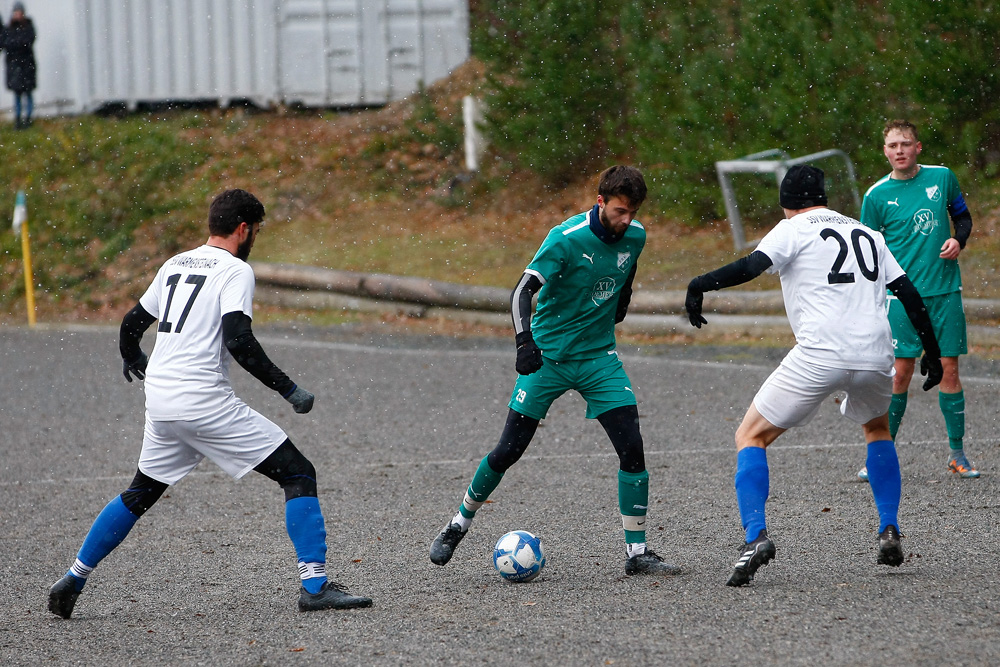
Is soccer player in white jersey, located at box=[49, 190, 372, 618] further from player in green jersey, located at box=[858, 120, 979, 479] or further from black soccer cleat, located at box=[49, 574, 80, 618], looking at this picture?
player in green jersey, located at box=[858, 120, 979, 479]

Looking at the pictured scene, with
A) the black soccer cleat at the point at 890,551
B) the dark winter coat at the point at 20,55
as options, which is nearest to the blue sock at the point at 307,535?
the black soccer cleat at the point at 890,551

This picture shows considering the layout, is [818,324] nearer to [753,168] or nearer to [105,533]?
[105,533]

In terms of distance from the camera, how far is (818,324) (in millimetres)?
4887

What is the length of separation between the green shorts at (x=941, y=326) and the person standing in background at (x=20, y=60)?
834 inches

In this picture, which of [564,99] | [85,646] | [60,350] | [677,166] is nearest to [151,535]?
[85,646]

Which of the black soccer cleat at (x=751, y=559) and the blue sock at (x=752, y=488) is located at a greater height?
the blue sock at (x=752, y=488)

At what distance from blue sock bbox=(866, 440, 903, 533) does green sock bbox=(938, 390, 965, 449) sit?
2007 mm

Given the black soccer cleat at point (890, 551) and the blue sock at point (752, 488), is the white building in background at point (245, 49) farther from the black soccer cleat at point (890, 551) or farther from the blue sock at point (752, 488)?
the black soccer cleat at point (890, 551)

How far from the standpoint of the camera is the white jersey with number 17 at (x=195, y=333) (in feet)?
15.5

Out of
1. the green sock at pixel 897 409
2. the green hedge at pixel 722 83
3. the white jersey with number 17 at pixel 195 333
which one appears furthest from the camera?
the green hedge at pixel 722 83

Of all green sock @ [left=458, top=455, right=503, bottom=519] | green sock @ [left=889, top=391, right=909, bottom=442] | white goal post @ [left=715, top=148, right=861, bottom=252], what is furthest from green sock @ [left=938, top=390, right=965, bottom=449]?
white goal post @ [left=715, top=148, right=861, bottom=252]

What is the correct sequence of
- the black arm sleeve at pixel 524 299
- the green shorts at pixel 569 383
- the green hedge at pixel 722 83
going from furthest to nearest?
the green hedge at pixel 722 83, the green shorts at pixel 569 383, the black arm sleeve at pixel 524 299

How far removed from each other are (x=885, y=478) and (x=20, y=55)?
2276 cm

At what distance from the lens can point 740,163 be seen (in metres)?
16.7
